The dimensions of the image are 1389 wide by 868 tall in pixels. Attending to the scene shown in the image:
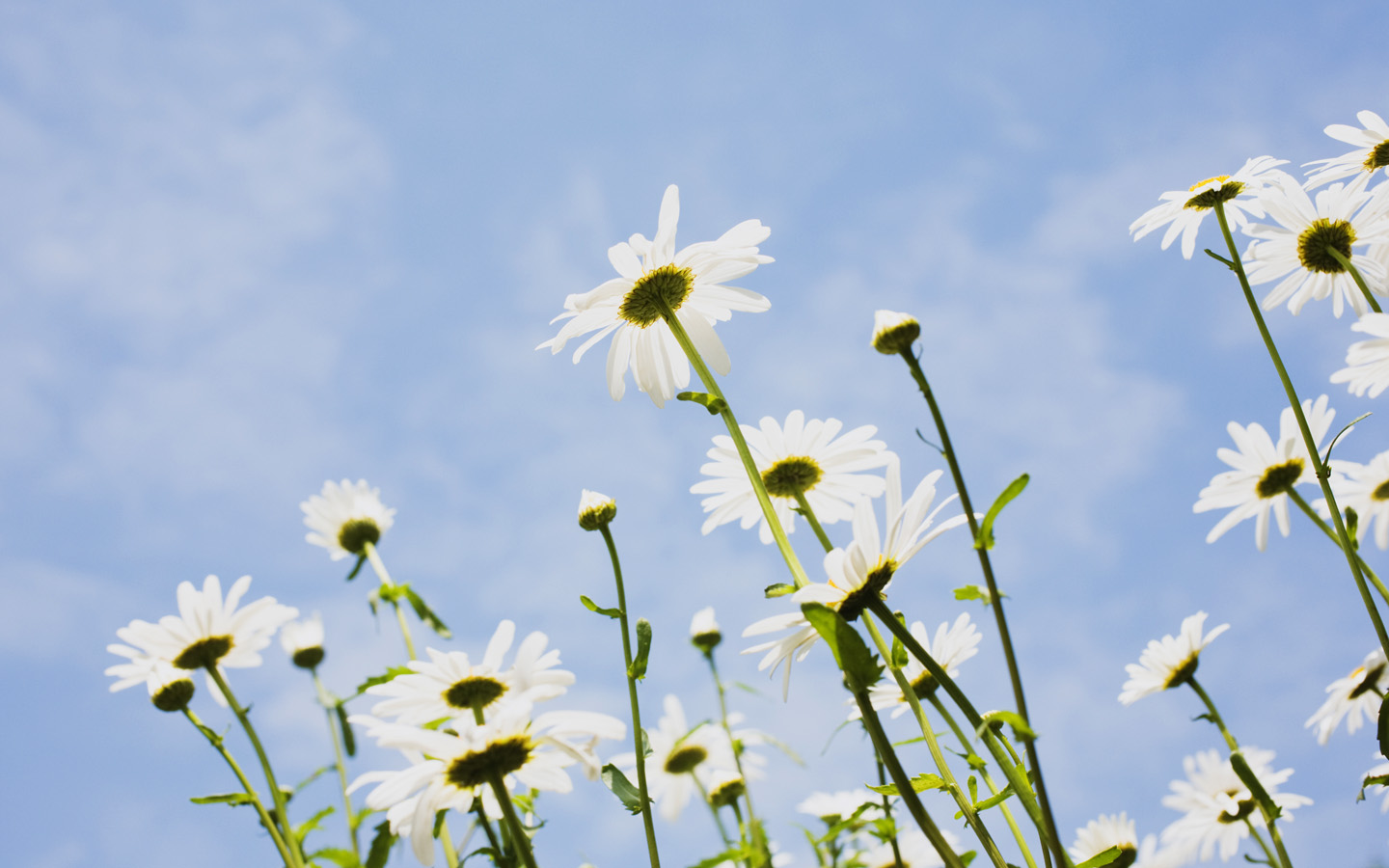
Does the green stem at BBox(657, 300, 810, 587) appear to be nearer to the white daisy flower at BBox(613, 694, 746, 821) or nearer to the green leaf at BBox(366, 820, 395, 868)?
the green leaf at BBox(366, 820, 395, 868)

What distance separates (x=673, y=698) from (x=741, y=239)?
3740mm

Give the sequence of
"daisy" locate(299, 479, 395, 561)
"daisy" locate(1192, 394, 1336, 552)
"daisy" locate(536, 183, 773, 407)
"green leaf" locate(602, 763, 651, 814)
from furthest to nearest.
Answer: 1. "daisy" locate(299, 479, 395, 561)
2. "daisy" locate(1192, 394, 1336, 552)
3. "daisy" locate(536, 183, 773, 407)
4. "green leaf" locate(602, 763, 651, 814)

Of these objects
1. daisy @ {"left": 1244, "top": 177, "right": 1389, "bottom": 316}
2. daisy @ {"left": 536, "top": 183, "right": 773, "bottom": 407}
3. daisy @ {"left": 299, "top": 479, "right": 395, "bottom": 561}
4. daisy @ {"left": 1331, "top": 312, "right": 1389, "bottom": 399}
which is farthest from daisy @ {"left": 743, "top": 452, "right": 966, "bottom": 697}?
daisy @ {"left": 299, "top": 479, "right": 395, "bottom": 561}

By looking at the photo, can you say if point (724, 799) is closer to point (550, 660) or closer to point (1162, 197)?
point (550, 660)

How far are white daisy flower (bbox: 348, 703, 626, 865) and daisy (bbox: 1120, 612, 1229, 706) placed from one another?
2.34 metres

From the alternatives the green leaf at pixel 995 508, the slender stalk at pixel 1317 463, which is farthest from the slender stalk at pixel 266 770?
the slender stalk at pixel 1317 463

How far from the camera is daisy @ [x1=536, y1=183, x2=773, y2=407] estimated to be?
6.31 feet

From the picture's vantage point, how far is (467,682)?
5.98 feet

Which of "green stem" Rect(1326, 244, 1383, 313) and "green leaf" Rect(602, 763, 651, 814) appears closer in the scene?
"green leaf" Rect(602, 763, 651, 814)

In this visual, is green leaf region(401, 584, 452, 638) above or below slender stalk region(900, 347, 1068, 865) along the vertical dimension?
above

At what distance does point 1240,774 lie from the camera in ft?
6.45

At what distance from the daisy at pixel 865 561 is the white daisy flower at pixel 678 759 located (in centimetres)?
311

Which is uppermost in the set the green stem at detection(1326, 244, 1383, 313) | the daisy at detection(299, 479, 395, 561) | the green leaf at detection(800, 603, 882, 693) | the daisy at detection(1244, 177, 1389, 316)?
the daisy at detection(299, 479, 395, 561)

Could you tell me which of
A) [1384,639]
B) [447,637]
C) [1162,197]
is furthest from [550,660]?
[1162,197]
